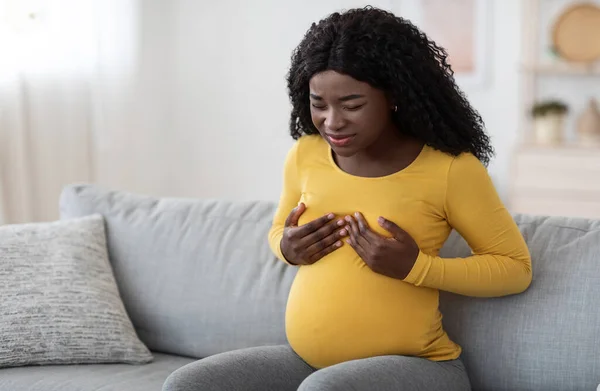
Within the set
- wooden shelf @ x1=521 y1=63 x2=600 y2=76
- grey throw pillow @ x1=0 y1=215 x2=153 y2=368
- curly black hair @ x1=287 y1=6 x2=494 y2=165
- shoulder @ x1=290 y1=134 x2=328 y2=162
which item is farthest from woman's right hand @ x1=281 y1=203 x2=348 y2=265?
wooden shelf @ x1=521 y1=63 x2=600 y2=76

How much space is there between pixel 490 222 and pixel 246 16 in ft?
12.0

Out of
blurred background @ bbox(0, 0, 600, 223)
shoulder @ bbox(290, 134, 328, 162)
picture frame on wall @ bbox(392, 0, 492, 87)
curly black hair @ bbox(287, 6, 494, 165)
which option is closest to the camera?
curly black hair @ bbox(287, 6, 494, 165)

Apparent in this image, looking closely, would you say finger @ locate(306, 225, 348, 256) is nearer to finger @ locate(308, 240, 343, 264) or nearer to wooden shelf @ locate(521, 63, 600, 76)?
finger @ locate(308, 240, 343, 264)

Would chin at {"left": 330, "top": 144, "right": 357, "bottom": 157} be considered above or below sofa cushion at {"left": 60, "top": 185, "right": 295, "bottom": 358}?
above

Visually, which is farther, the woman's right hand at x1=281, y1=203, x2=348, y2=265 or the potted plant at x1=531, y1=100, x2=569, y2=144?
the potted plant at x1=531, y1=100, x2=569, y2=144

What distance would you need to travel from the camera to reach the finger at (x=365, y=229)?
1812mm


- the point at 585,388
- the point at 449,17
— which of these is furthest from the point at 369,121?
the point at 449,17

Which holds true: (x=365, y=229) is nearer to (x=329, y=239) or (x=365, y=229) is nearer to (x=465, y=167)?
(x=329, y=239)

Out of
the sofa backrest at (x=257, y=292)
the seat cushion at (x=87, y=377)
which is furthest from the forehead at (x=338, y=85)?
the seat cushion at (x=87, y=377)

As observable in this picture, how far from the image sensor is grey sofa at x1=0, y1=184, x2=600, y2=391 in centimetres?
195

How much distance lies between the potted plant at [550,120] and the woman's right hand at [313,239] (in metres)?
3.07

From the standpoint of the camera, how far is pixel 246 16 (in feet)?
17.3

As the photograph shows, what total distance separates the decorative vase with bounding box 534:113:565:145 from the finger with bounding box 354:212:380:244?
10.2ft

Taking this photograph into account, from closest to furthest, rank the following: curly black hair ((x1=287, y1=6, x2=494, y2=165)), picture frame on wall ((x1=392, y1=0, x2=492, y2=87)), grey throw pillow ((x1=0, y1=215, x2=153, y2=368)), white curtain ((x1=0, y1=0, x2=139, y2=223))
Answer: curly black hair ((x1=287, y1=6, x2=494, y2=165))
grey throw pillow ((x1=0, y1=215, x2=153, y2=368))
white curtain ((x1=0, y1=0, x2=139, y2=223))
picture frame on wall ((x1=392, y1=0, x2=492, y2=87))
